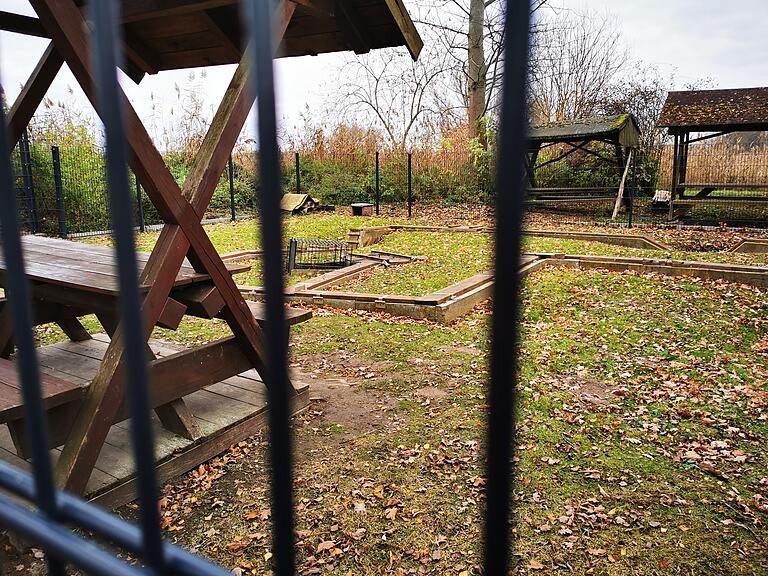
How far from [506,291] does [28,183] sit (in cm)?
1323

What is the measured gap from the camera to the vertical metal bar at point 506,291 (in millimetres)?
452

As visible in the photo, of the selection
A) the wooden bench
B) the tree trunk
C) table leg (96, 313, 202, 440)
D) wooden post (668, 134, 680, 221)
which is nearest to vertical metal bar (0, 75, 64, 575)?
the wooden bench

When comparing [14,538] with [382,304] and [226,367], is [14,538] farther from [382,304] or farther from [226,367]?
[382,304]

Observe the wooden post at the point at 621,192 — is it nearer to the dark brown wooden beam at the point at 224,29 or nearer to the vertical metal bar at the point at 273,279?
the dark brown wooden beam at the point at 224,29

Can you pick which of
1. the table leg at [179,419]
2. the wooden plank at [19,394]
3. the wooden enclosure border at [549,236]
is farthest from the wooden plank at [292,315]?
the wooden enclosure border at [549,236]

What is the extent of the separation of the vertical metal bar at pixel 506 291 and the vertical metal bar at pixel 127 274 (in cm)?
38

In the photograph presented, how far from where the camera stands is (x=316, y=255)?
965 centimetres

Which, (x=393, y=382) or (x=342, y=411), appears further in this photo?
(x=393, y=382)

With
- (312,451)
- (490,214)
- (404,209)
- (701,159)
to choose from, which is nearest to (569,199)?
(701,159)

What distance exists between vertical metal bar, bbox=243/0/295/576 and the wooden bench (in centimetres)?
157

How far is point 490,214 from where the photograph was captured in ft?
1.56

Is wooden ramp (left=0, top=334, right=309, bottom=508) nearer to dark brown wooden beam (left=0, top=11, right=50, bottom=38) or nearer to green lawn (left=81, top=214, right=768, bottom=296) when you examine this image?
green lawn (left=81, top=214, right=768, bottom=296)

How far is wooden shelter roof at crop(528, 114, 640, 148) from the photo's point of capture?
13.7 metres

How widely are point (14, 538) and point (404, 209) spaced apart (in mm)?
14839
